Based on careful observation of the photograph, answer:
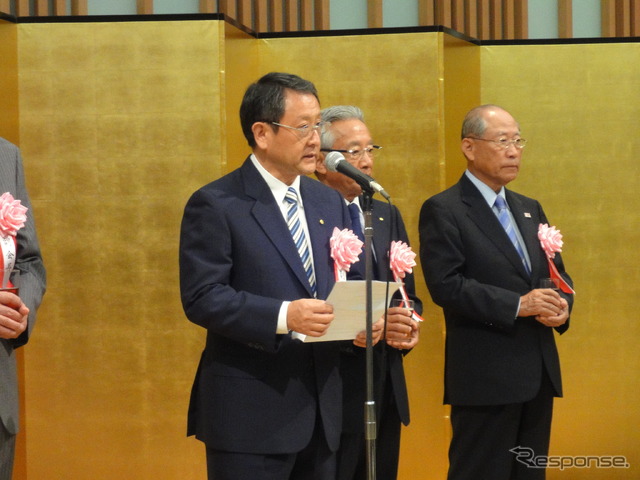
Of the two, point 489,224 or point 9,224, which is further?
point 489,224

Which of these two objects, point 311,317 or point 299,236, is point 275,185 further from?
point 311,317

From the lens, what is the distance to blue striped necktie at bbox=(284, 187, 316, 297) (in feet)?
8.93

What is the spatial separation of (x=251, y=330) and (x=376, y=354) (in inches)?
30.0

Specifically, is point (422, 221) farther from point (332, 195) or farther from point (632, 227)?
point (632, 227)

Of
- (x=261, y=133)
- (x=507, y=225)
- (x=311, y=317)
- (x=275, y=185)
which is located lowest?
(x=311, y=317)

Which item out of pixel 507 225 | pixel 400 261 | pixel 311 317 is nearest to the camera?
pixel 311 317

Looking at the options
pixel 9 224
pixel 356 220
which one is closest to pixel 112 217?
pixel 356 220

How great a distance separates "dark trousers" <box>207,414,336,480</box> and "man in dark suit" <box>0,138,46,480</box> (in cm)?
55

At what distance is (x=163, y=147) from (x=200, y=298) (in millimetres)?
1781

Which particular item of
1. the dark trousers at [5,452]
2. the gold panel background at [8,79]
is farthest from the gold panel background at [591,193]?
the dark trousers at [5,452]

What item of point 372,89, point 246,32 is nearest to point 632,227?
point 372,89

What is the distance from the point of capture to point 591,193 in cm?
505

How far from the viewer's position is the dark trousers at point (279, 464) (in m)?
2.60

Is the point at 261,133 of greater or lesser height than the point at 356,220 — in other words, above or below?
above
